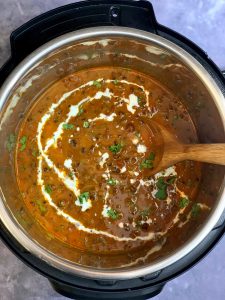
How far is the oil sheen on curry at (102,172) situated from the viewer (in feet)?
4.52

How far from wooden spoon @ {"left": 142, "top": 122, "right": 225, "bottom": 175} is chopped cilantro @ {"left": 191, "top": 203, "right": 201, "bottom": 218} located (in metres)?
0.15

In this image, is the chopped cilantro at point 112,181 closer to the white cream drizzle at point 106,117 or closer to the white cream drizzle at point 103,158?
the white cream drizzle at point 103,158

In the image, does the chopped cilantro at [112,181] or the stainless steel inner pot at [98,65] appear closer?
the stainless steel inner pot at [98,65]

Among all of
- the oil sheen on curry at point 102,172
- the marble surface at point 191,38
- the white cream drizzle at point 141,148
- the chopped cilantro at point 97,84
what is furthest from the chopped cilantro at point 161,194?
the chopped cilantro at point 97,84

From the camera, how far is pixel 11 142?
4.48 feet

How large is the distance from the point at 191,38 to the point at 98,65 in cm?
27

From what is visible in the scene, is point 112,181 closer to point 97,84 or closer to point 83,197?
point 83,197

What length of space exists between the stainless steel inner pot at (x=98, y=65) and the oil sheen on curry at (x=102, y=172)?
37 mm

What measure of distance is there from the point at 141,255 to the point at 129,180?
20cm

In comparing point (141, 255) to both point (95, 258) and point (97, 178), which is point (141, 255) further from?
point (97, 178)

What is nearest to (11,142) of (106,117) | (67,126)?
(67,126)

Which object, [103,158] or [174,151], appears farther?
[103,158]

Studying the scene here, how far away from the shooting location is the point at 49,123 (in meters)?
1.39

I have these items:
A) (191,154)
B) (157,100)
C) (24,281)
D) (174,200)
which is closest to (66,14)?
(157,100)
